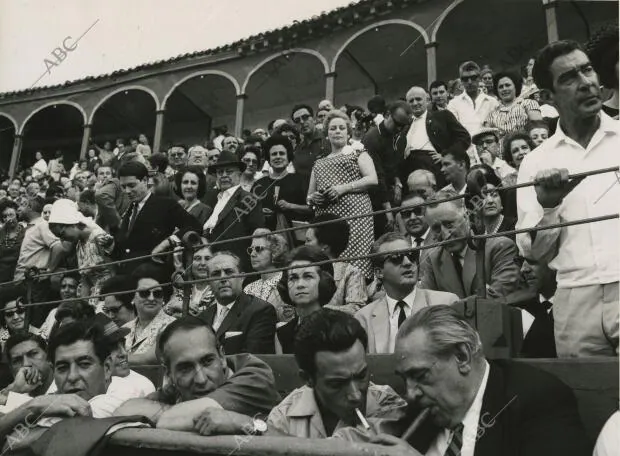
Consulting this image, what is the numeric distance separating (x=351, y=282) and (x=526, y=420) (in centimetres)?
281

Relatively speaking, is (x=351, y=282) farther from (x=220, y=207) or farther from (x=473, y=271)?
(x=220, y=207)

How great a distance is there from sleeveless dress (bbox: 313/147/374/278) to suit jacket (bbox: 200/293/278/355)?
1.18 meters

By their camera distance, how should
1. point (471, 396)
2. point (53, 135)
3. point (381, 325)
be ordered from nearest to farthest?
point (471, 396), point (381, 325), point (53, 135)

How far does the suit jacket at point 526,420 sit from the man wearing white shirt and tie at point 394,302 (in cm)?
146

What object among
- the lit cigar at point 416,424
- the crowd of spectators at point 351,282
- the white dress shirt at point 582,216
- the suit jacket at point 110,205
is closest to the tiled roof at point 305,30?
the crowd of spectators at point 351,282

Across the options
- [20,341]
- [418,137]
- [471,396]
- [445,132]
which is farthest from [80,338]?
[418,137]

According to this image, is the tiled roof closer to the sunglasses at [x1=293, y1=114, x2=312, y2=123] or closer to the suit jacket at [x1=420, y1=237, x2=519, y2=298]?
the sunglasses at [x1=293, y1=114, x2=312, y2=123]

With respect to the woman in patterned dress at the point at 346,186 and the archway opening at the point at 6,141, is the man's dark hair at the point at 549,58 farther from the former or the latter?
the archway opening at the point at 6,141

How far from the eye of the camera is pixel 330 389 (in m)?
2.79

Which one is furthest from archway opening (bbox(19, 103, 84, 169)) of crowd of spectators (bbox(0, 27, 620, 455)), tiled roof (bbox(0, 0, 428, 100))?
crowd of spectators (bbox(0, 27, 620, 455))

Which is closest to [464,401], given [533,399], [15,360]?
[533,399]

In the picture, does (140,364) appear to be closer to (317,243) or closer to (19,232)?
(317,243)

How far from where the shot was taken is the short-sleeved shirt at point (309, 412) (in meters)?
2.74

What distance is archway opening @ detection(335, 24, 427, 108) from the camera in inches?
597
